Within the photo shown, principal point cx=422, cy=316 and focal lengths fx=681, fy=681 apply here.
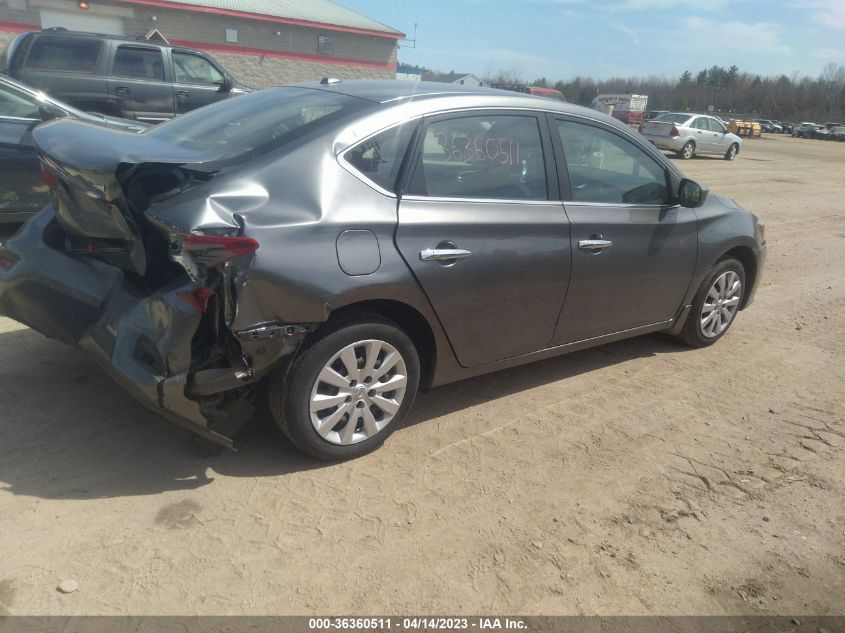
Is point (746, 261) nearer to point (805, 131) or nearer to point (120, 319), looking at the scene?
point (120, 319)

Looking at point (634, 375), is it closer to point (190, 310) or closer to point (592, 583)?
point (592, 583)

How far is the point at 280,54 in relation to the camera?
88.8 feet

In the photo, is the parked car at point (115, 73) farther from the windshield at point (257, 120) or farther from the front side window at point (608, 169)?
the front side window at point (608, 169)

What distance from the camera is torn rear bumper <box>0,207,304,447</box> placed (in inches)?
110

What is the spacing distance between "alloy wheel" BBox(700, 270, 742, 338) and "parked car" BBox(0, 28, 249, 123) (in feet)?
28.4

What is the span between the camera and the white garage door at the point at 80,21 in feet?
71.9

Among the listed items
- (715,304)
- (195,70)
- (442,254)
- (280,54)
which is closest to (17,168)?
(442,254)

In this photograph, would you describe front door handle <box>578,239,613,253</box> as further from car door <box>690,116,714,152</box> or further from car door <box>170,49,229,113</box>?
car door <box>690,116,714,152</box>

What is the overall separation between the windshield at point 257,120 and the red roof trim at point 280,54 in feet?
74.3

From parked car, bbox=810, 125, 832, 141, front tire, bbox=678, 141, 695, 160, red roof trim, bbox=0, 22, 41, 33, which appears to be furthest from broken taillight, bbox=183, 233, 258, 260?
parked car, bbox=810, 125, 832, 141

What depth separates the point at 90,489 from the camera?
117 inches

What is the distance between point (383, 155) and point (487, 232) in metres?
0.67

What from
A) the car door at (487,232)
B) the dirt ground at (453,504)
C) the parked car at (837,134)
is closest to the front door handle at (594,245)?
the car door at (487,232)

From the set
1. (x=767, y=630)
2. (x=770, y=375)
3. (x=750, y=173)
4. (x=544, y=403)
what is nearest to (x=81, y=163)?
(x=544, y=403)
